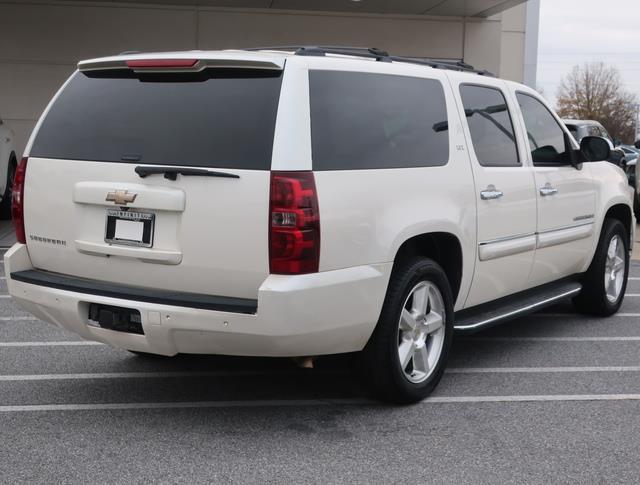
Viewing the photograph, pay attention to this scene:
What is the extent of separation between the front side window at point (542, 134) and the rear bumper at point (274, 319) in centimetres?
217

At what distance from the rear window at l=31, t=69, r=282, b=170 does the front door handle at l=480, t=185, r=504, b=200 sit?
5.36 ft

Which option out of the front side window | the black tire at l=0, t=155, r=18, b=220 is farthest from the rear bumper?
the black tire at l=0, t=155, r=18, b=220

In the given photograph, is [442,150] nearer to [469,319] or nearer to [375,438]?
[469,319]

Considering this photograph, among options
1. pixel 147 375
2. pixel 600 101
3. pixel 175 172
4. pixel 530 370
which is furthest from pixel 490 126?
pixel 600 101

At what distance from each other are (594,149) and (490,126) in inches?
52.6

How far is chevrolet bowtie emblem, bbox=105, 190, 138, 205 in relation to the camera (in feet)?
14.2

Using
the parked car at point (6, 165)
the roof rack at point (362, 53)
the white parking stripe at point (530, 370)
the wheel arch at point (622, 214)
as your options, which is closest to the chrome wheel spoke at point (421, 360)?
the white parking stripe at point (530, 370)

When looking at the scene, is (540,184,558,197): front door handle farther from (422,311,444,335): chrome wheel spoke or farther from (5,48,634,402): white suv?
(422,311,444,335): chrome wheel spoke

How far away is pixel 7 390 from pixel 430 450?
2.42 metres

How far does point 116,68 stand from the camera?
4684 millimetres

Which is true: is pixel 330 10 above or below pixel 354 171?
above

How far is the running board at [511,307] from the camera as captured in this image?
5422 mm

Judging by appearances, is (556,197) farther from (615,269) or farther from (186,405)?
(186,405)

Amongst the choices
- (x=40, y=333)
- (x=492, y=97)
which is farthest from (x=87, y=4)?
(x=492, y=97)
